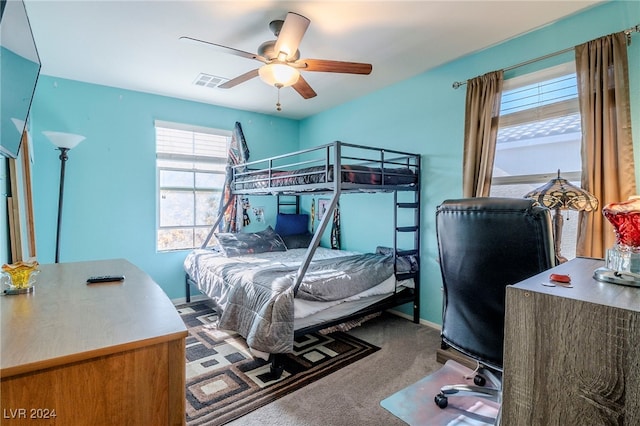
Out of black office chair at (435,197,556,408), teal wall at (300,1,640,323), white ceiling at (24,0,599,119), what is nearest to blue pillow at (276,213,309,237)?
teal wall at (300,1,640,323)

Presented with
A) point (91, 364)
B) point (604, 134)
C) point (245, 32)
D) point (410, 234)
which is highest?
point (245, 32)

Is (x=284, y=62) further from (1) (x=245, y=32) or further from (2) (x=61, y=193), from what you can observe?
(2) (x=61, y=193)

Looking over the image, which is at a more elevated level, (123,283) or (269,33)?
(269,33)

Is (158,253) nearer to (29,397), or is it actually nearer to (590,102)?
(29,397)

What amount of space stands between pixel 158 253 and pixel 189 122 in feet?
5.54

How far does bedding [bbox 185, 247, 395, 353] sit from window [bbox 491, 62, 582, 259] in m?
1.37

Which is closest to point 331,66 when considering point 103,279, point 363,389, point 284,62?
point 284,62

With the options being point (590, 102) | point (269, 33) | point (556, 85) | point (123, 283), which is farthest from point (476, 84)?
point (123, 283)

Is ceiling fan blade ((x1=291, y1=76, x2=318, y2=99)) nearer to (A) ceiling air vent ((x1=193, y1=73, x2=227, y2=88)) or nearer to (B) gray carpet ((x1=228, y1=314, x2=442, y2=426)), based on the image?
(A) ceiling air vent ((x1=193, y1=73, x2=227, y2=88))

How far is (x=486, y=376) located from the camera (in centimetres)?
177

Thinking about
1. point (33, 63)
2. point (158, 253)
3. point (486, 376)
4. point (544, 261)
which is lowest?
point (486, 376)

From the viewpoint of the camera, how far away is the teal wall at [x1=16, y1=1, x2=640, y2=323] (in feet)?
9.93

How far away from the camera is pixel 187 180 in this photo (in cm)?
401

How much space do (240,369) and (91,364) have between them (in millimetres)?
1684
